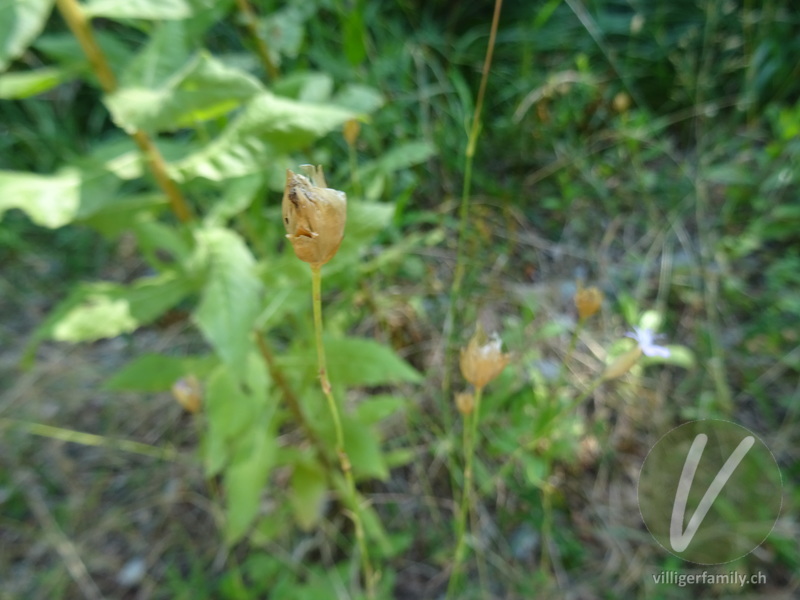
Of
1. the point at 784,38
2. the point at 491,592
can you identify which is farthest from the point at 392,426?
the point at 784,38

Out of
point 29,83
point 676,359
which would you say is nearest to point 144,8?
point 29,83

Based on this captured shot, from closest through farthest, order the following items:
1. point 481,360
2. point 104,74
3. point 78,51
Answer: point 481,360 → point 104,74 → point 78,51

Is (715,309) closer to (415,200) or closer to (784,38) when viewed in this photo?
(415,200)

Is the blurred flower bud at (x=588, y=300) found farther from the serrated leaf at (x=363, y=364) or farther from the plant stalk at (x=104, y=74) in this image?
the plant stalk at (x=104, y=74)

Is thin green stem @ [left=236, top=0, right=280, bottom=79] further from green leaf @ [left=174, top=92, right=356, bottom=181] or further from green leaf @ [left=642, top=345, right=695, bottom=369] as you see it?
green leaf @ [left=642, top=345, right=695, bottom=369]

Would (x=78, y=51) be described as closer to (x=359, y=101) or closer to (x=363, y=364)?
(x=359, y=101)

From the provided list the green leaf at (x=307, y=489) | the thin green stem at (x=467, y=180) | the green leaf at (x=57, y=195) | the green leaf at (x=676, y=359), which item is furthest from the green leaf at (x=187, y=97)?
the green leaf at (x=676, y=359)

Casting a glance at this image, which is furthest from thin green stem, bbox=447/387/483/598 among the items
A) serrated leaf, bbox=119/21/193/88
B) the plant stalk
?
serrated leaf, bbox=119/21/193/88
